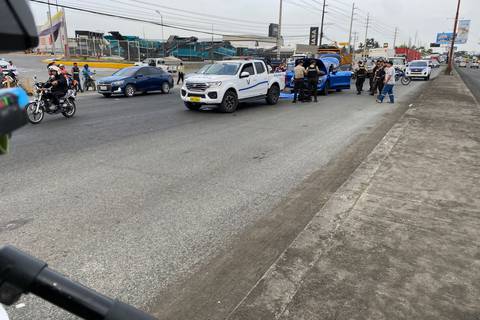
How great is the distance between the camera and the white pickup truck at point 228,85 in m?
12.5

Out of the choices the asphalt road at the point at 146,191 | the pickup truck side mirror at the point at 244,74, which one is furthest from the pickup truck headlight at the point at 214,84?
the asphalt road at the point at 146,191

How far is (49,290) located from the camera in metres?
0.96

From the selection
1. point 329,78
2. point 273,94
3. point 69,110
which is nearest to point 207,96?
point 273,94

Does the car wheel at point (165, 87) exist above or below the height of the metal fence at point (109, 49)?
below

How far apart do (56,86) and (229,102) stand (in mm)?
5532

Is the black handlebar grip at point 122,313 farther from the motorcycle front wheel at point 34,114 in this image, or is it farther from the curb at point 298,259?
the motorcycle front wheel at point 34,114

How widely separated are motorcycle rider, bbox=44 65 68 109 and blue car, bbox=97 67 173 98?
256 inches

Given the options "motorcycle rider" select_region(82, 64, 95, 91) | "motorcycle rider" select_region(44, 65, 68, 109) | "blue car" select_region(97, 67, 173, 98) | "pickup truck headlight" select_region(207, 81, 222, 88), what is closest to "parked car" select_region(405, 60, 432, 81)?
"blue car" select_region(97, 67, 173, 98)

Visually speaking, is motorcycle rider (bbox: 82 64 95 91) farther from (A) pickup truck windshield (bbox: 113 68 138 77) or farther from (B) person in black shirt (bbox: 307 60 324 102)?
(B) person in black shirt (bbox: 307 60 324 102)

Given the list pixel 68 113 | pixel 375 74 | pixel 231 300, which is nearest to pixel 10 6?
pixel 231 300

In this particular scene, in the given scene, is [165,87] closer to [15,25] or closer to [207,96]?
[207,96]

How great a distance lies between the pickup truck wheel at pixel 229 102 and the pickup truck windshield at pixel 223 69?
2.70 feet

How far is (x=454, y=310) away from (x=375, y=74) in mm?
17503

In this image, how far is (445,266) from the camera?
309cm
